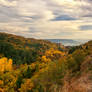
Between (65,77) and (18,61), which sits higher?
(65,77)

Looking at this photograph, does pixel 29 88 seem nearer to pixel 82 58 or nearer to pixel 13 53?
pixel 82 58

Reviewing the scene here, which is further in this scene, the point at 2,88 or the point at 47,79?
the point at 2,88

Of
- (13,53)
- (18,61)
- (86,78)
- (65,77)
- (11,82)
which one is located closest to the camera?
(86,78)

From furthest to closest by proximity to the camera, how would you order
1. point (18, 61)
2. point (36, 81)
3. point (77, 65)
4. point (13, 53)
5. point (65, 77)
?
point (13, 53)
point (18, 61)
point (36, 81)
point (77, 65)
point (65, 77)

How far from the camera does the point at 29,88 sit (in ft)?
147

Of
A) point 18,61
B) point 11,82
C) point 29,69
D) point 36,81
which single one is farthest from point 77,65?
point 18,61

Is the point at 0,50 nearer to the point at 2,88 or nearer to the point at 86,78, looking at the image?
the point at 2,88

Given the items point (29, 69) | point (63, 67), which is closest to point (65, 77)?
point (63, 67)

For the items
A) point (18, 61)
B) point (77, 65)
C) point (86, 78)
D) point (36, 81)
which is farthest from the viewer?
point (18, 61)

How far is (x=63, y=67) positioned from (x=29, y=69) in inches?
940

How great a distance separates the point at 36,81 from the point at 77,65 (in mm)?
15498

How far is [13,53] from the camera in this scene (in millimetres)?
161250

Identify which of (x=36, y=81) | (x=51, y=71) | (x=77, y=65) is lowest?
(x=36, y=81)

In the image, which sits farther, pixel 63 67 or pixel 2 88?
pixel 2 88
